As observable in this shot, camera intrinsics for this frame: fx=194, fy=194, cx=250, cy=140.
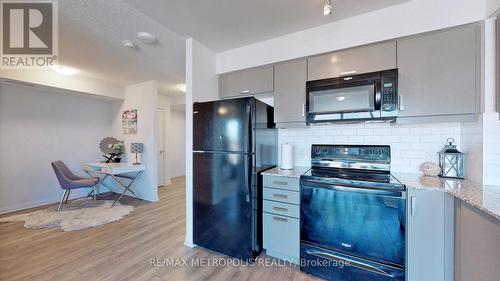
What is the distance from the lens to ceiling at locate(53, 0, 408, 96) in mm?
1758

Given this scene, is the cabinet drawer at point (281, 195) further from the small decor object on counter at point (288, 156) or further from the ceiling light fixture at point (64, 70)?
the ceiling light fixture at point (64, 70)

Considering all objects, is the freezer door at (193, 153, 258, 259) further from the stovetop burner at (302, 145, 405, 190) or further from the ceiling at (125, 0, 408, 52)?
the ceiling at (125, 0, 408, 52)

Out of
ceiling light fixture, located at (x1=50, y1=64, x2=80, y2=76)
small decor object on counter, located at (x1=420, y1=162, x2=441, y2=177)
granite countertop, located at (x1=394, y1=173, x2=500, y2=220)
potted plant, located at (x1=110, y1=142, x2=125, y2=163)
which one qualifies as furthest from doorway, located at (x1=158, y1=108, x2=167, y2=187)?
small decor object on counter, located at (x1=420, y1=162, x2=441, y2=177)

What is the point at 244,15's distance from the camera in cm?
191

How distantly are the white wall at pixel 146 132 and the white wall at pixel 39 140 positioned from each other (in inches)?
35.0

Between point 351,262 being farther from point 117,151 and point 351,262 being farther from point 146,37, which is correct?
point 117,151

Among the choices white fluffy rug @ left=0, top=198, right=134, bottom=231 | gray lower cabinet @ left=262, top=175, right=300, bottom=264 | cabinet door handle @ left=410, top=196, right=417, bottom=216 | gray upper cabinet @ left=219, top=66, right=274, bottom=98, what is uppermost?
gray upper cabinet @ left=219, top=66, right=274, bottom=98

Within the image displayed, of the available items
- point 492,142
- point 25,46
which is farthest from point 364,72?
point 25,46

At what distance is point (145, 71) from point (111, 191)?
3.02m

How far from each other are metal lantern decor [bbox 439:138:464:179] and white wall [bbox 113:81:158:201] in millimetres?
4252

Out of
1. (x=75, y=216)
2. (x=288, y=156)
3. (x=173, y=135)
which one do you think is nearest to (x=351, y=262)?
(x=288, y=156)

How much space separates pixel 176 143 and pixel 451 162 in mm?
5946

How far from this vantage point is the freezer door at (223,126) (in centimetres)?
189

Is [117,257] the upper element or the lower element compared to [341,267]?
lower
